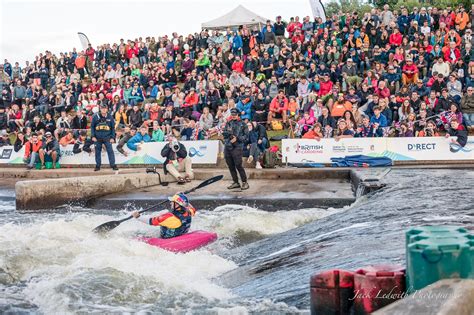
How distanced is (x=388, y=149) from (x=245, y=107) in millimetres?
5086

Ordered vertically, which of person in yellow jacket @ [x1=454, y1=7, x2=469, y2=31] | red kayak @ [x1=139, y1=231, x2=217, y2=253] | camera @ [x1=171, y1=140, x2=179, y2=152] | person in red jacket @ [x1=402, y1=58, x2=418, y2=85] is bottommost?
red kayak @ [x1=139, y1=231, x2=217, y2=253]

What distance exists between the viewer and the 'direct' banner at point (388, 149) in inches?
727

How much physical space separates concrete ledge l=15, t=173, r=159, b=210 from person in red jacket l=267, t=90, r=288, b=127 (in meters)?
5.69

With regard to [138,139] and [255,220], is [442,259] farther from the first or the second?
[138,139]

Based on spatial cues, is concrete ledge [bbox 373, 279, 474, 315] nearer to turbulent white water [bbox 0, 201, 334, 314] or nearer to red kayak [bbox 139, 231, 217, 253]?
turbulent white water [bbox 0, 201, 334, 314]

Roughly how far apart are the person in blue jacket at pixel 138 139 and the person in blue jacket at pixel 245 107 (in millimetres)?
3056

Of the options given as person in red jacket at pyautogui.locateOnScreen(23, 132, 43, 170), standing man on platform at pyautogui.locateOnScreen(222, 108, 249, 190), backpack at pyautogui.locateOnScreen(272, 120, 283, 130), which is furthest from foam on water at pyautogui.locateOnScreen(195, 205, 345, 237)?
person in red jacket at pyautogui.locateOnScreen(23, 132, 43, 170)

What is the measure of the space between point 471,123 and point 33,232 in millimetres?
13085

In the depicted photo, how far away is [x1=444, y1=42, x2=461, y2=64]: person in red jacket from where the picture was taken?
846 inches

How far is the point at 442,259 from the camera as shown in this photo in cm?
407

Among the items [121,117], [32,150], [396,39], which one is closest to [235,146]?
[121,117]

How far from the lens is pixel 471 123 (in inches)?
777

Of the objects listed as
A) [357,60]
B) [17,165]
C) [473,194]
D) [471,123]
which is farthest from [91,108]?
[473,194]

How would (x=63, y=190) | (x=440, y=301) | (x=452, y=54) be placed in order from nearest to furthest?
(x=440, y=301), (x=63, y=190), (x=452, y=54)
